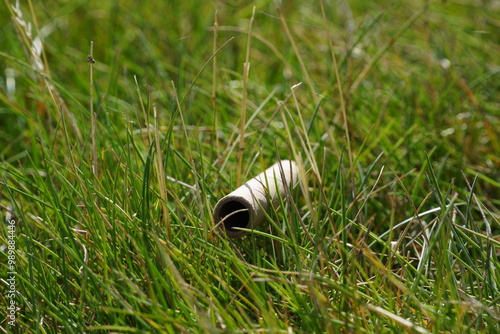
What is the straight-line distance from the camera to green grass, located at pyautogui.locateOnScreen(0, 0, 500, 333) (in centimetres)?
110

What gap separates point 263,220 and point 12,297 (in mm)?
503

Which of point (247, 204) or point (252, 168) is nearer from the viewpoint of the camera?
point (247, 204)

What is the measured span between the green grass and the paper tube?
0.03m

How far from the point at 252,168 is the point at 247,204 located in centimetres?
45

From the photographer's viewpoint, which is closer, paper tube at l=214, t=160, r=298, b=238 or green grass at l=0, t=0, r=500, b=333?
green grass at l=0, t=0, r=500, b=333

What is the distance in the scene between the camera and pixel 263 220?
50.8 inches

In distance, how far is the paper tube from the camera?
1217 mm

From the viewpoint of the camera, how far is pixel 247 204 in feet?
3.98

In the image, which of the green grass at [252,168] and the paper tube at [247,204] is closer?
the green grass at [252,168]

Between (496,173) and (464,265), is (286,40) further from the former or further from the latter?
(464,265)

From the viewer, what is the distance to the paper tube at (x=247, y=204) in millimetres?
1217

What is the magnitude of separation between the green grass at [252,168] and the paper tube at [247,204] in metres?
0.03

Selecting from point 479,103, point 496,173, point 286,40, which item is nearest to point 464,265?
point 496,173

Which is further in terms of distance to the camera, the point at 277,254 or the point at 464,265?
the point at 277,254
